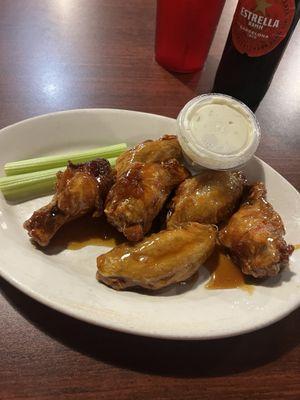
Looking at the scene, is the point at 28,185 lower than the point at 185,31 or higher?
lower

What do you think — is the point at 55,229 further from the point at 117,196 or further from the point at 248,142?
the point at 248,142

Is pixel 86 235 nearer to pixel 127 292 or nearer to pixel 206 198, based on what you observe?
pixel 127 292

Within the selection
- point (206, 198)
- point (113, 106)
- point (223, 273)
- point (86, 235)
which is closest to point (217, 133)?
point (206, 198)

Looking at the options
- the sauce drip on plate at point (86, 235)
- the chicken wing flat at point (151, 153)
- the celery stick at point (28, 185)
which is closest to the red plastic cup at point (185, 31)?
the chicken wing flat at point (151, 153)

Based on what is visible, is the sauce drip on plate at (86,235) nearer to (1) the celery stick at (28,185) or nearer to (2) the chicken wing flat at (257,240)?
(1) the celery stick at (28,185)

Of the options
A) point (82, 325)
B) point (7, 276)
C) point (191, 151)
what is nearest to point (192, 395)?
point (82, 325)

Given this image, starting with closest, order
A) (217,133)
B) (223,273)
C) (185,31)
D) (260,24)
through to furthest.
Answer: (223,273) → (217,133) → (260,24) → (185,31)
